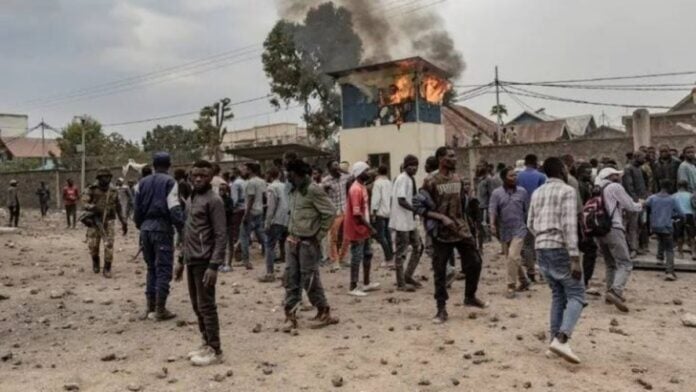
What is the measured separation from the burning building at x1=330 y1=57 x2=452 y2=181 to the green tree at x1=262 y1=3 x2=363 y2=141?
263 inches

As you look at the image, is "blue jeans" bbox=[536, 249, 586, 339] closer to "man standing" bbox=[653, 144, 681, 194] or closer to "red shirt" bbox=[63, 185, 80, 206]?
"man standing" bbox=[653, 144, 681, 194]

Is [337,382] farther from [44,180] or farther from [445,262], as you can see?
[44,180]

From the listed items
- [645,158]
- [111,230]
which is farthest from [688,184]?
[111,230]

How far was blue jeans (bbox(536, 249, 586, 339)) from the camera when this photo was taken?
16.5 feet

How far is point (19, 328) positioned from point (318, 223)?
3.81 metres

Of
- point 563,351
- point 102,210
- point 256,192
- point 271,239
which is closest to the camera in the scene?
point 563,351

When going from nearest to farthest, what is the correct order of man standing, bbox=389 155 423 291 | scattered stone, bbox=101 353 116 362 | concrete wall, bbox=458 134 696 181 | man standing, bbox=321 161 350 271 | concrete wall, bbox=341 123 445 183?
scattered stone, bbox=101 353 116 362, man standing, bbox=389 155 423 291, man standing, bbox=321 161 350 271, concrete wall, bbox=458 134 696 181, concrete wall, bbox=341 123 445 183

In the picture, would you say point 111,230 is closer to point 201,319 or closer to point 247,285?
point 247,285

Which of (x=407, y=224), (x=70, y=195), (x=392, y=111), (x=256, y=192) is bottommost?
(x=407, y=224)

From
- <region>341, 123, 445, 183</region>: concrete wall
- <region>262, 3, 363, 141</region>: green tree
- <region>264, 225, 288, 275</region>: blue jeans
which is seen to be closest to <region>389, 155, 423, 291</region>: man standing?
<region>264, 225, 288, 275</region>: blue jeans

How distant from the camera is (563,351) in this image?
194 inches

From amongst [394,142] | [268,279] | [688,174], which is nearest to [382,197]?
[268,279]

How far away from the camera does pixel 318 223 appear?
20.5 feet

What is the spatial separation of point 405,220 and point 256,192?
3.18m
